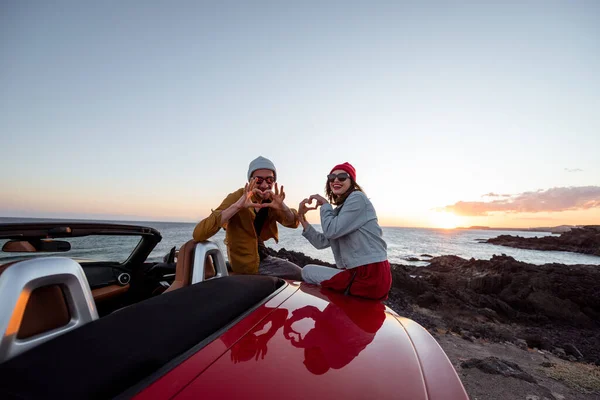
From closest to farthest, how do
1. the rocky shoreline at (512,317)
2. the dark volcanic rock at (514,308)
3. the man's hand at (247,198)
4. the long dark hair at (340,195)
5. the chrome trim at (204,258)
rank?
the chrome trim at (204,258) → the man's hand at (247,198) → the long dark hair at (340,195) → the rocky shoreline at (512,317) → the dark volcanic rock at (514,308)

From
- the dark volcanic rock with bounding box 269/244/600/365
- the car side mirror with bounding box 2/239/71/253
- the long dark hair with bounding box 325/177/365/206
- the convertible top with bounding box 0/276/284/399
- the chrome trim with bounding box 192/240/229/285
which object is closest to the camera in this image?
the convertible top with bounding box 0/276/284/399

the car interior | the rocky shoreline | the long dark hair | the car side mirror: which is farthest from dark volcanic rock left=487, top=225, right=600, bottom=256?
the car side mirror

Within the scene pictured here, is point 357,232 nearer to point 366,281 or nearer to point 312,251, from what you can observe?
point 366,281

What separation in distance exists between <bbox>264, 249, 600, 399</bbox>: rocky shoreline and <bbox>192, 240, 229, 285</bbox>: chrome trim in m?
3.31

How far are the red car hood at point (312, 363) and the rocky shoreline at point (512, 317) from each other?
292cm

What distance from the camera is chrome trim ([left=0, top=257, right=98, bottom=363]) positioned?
102 cm

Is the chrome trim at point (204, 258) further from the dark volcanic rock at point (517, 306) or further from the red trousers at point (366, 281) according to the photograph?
the dark volcanic rock at point (517, 306)

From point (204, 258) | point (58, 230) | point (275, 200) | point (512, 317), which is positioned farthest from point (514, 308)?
point (58, 230)

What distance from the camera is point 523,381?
3568 millimetres

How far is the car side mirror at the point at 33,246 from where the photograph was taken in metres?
1.80

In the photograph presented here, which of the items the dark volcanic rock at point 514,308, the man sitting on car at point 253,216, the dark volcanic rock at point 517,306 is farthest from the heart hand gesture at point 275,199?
the dark volcanic rock at point 517,306

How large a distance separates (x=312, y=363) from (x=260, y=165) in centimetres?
257

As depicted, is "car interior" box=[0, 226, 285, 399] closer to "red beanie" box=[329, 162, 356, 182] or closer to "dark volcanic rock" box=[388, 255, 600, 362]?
"red beanie" box=[329, 162, 356, 182]

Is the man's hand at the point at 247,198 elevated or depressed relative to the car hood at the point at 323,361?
elevated
